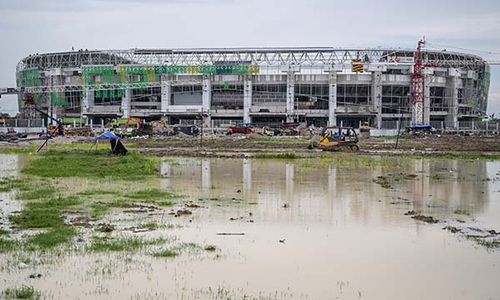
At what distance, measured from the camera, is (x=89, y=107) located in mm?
110500

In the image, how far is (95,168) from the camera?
32.6 meters

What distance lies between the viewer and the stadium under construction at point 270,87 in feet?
341

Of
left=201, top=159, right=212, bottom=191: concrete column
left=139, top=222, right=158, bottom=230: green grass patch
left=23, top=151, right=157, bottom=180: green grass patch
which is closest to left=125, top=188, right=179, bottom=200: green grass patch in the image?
left=201, top=159, right=212, bottom=191: concrete column

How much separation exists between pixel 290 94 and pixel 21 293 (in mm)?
95103

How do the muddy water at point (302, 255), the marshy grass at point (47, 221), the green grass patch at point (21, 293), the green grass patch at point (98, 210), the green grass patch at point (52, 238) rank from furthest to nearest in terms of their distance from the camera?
1. the green grass patch at point (98, 210)
2. the marshy grass at point (47, 221)
3. the green grass patch at point (52, 238)
4. the muddy water at point (302, 255)
5. the green grass patch at point (21, 293)

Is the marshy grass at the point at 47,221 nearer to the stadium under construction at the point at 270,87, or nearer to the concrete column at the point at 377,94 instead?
the stadium under construction at the point at 270,87

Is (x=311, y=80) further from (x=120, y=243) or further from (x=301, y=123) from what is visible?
(x=120, y=243)

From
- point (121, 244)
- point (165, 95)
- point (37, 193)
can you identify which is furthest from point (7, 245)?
point (165, 95)

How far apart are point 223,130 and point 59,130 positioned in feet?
74.1

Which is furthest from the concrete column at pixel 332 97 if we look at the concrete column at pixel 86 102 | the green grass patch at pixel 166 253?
the green grass patch at pixel 166 253

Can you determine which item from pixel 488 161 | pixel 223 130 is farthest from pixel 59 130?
pixel 488 161

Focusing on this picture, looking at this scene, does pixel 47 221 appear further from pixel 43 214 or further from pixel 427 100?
pixel 427 100

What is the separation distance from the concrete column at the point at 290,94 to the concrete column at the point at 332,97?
600 cm

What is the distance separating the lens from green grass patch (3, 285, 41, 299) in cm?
1016
